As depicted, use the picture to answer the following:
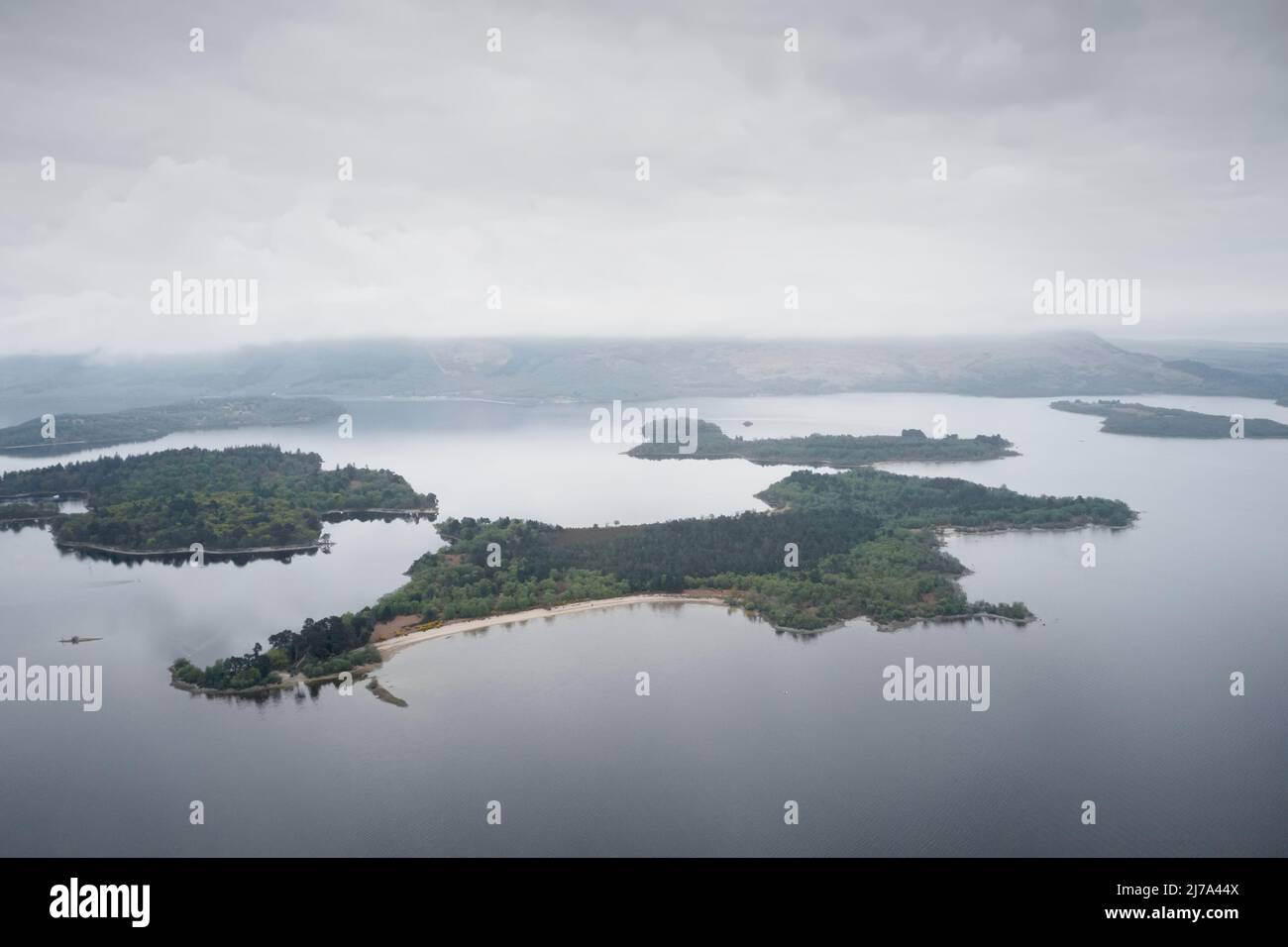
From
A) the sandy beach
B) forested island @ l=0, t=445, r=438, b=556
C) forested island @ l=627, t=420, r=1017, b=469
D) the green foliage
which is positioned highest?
forested island @ l=627, t=420, r=1017, b=469

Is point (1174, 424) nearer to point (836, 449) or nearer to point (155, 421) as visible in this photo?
point (836, 449)

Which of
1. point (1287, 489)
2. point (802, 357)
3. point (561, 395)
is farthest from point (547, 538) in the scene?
point (802, 357)

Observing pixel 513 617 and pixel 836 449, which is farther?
pixel 836 449

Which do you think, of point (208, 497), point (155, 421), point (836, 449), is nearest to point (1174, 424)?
point (836, 449)

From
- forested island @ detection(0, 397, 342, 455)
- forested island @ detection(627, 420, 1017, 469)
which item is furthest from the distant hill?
forested island @ detection(627, 420, 1017, 469)

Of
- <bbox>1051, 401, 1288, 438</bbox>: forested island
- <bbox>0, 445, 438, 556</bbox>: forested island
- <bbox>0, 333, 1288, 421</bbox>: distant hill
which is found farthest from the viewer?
<bbox>0, 333, 1288, 421</bbox>: distant hill

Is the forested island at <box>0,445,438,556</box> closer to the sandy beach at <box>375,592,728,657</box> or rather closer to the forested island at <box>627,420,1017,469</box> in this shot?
the sandy beach at <box>375,592,728,657</box>

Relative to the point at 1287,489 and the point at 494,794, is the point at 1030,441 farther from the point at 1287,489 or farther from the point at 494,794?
the point at 494,794
